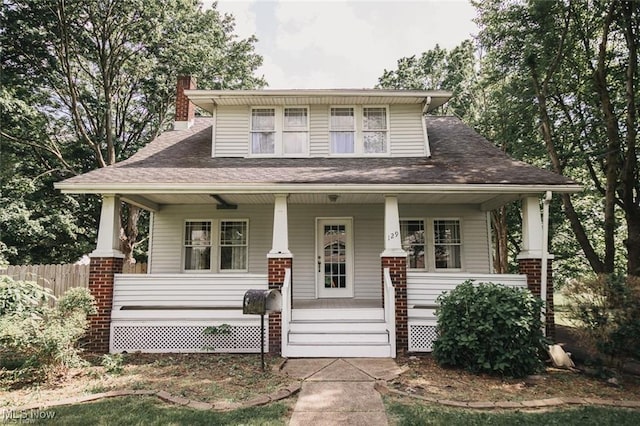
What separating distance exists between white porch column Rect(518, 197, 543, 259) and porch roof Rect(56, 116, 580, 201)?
0.43 meters

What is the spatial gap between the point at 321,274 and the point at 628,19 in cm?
1047

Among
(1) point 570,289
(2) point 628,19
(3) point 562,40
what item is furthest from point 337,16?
(1) point 570,289

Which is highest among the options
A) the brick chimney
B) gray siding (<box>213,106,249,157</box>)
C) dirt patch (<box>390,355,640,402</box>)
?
the brick chimney

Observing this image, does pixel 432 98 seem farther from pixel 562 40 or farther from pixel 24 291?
pixel 24 291

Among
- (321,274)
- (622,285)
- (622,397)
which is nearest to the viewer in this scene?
(622,397)

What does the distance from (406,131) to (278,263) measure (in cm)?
495

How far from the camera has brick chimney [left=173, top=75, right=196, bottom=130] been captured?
11.2m

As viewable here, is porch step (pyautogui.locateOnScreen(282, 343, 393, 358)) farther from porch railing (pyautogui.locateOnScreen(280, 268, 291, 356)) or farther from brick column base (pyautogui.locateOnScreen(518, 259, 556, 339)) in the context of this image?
brick column base (pyautogui.locateOnScreen(518, 259, 556, 339))

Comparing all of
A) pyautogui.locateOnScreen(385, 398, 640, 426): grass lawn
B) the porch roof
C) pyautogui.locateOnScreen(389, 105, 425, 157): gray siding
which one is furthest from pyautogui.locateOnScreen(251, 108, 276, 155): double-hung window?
pyautogui.locateOnScreen(385, 398, 640, 426): grass lawn

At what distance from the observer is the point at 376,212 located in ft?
31.7

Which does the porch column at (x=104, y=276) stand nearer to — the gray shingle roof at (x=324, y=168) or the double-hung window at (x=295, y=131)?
the gray shingle roof at (x=324, y=168)

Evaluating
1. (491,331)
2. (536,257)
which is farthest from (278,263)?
(536,257)

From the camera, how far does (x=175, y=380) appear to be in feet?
18.2

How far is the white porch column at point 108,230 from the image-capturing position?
23.9 feet
